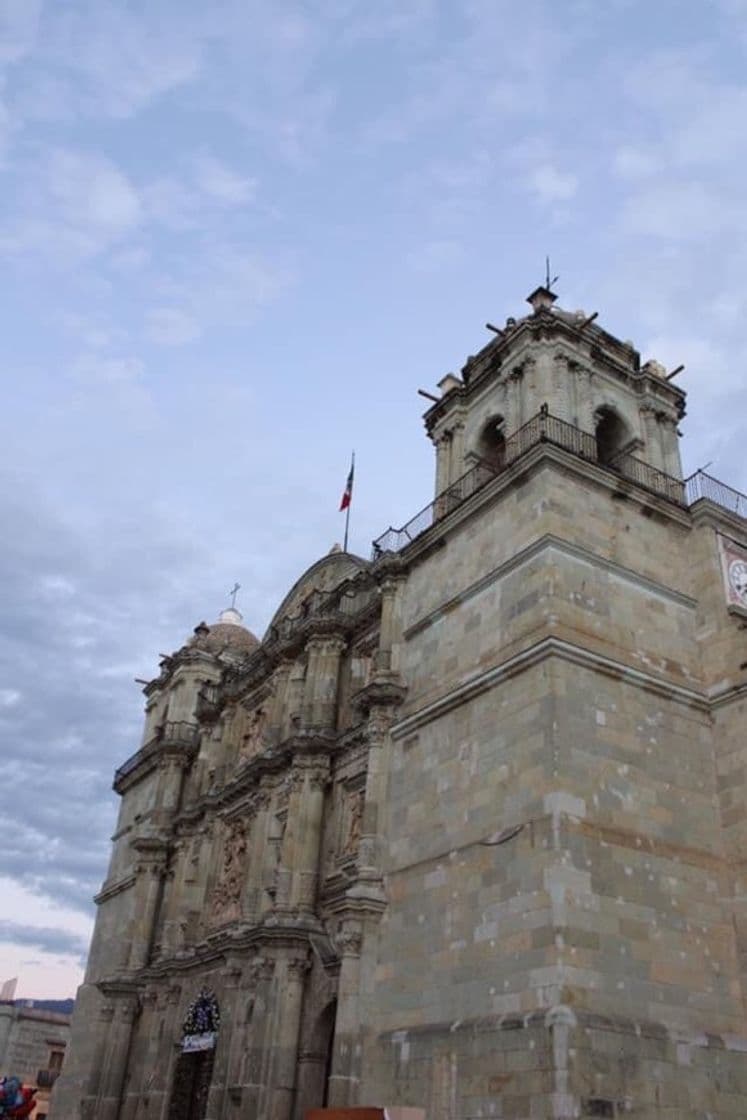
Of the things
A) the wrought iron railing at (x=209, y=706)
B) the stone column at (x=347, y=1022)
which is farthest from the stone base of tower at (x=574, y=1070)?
the wrought iron railing at (x=209, y=706)

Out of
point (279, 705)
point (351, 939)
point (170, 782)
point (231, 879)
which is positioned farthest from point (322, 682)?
point (170, 782)

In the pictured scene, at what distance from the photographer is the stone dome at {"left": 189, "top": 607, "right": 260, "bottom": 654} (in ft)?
116

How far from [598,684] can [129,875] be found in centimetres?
2151

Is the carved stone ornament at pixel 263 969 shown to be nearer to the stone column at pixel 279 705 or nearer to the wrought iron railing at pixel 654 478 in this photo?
the stone column at pixel 279 705

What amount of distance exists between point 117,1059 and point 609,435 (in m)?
20.6

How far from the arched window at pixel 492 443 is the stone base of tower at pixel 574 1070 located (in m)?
12.4

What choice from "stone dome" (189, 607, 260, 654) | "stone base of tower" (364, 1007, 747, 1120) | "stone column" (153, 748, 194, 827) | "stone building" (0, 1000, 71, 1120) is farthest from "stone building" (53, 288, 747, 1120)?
"stone building" (0, 1000, 71, 1120)

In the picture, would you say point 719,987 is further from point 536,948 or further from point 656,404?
point 656,404

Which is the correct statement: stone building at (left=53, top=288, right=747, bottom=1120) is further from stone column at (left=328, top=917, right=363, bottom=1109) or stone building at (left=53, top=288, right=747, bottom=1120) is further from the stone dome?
the stone dome

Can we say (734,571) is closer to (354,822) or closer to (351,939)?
(354,822)

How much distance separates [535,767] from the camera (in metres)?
16.0

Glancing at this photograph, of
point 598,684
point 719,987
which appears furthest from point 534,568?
point 719,987

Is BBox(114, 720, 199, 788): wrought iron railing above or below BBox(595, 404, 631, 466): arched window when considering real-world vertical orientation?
below

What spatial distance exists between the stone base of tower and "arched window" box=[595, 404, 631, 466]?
481 inches
